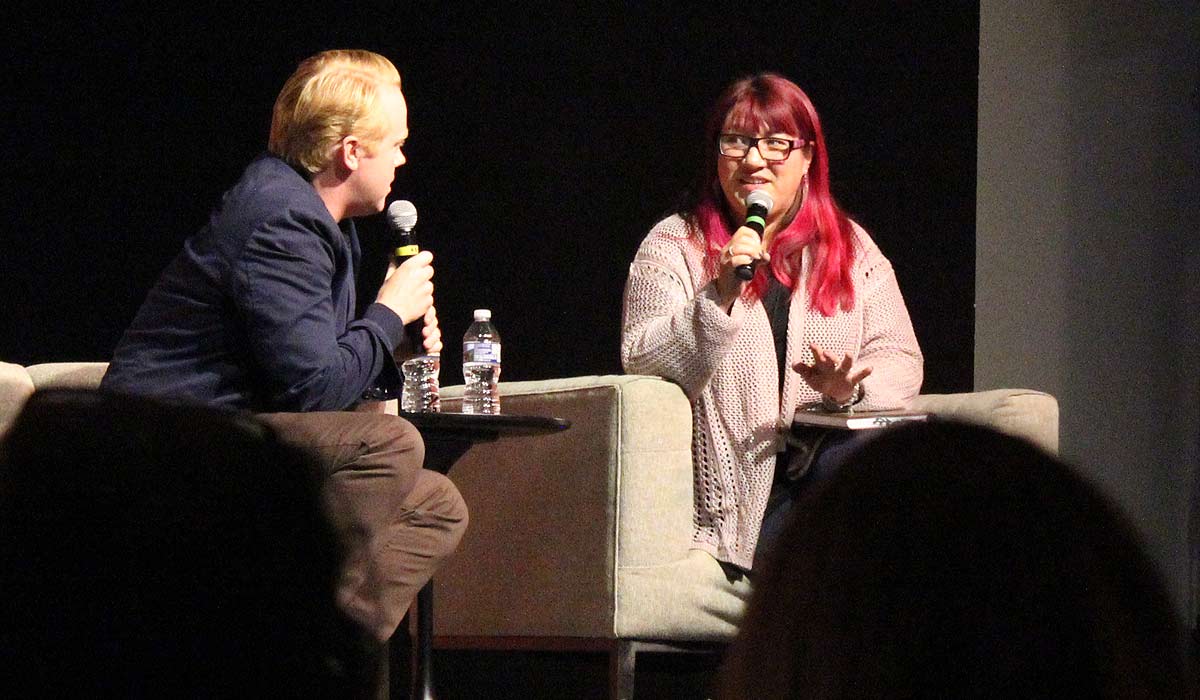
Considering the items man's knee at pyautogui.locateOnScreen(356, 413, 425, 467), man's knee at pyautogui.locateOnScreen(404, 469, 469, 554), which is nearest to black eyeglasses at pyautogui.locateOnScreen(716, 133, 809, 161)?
man's knee at pyautogui.locateOnScreen(404, 469, 469, 554)

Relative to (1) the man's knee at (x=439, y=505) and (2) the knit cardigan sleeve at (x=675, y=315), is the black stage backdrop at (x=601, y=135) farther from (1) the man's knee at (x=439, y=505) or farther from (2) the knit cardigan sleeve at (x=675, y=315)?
(1) the man's knee at (x=439, y=505)

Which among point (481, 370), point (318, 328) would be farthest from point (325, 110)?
point (481, 370)

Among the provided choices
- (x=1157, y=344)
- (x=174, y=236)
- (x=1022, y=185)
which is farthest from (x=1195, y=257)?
(x=174, y=236)

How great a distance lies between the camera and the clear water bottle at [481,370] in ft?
8.70

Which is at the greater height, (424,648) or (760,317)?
(760,317)

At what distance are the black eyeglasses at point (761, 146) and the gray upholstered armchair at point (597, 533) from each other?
0.56 metres

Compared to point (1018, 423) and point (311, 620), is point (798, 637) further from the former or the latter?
point (1018, 423)

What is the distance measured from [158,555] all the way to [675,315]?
2.12 metres

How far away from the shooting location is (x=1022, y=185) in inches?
153

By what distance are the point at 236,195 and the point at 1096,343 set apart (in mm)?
2609

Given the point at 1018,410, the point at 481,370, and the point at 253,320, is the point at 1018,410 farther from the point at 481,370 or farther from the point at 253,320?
the point at 253,320

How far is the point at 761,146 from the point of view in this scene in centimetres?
290

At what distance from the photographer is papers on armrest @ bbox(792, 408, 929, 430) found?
2617 millimetres

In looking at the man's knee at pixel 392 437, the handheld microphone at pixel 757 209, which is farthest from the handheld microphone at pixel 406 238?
the handheld microphone at pixel 757 209
